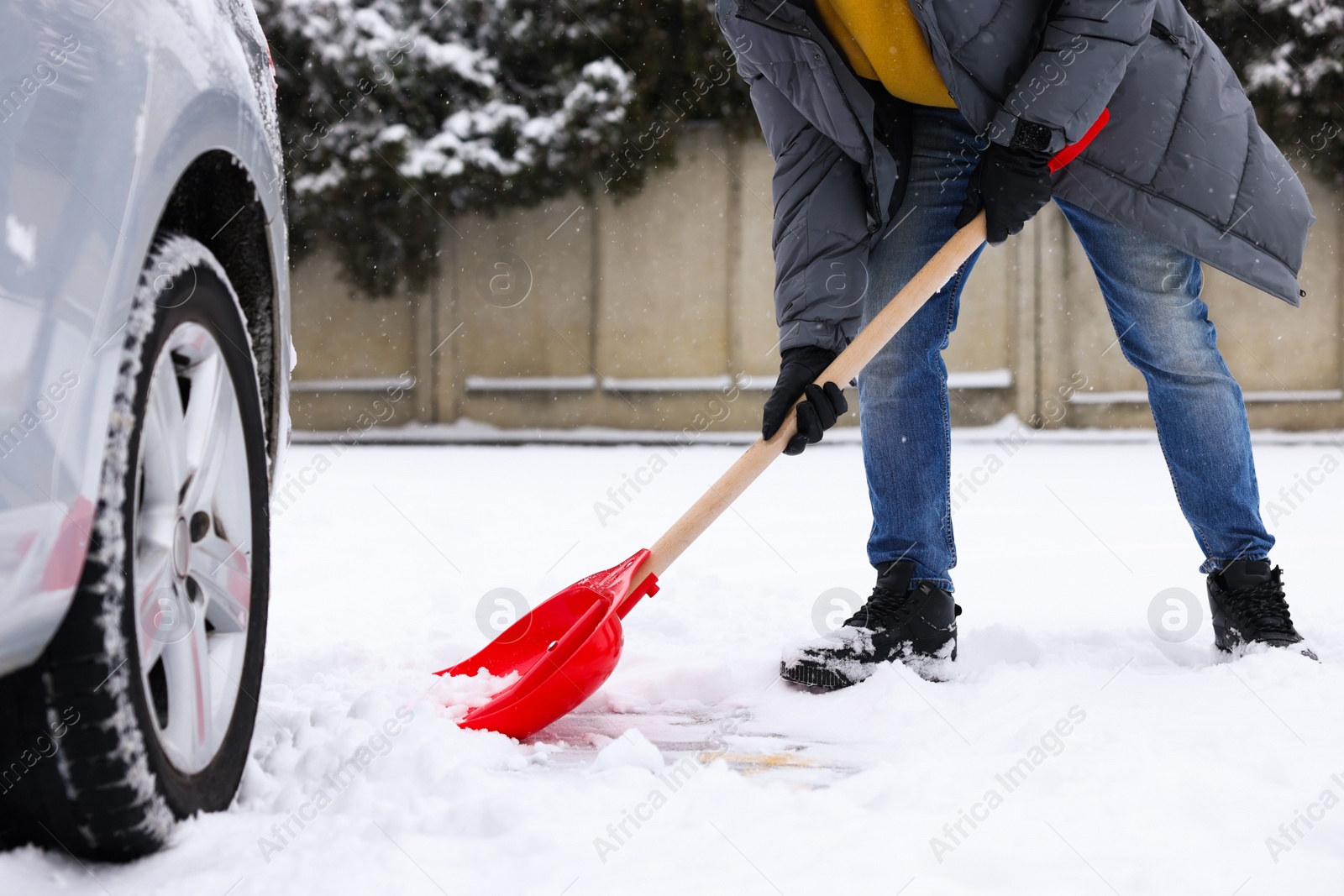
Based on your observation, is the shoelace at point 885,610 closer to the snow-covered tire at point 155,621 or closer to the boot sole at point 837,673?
the boot sole at point 837,673

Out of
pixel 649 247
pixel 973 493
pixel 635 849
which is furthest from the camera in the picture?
pixel 649 247

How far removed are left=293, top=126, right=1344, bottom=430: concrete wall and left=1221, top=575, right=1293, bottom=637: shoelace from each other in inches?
255

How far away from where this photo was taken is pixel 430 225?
9047mm

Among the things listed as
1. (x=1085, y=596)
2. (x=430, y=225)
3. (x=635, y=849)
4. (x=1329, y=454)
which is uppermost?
(x=430, y=225)

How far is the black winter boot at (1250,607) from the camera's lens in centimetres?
185

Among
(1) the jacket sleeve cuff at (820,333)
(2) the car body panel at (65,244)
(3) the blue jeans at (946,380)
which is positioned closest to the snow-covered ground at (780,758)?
(3) the blue jeans at (946,380)

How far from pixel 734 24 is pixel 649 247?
22.1 ft

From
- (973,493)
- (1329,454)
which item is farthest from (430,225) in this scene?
(1329,454)

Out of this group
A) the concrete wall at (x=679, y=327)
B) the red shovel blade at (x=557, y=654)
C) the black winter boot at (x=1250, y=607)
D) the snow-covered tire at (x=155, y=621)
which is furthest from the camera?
the concrete wall at (x=679, y=327)

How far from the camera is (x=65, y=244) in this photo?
0.85m

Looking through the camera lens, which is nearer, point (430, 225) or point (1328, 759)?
point (1328, 759)

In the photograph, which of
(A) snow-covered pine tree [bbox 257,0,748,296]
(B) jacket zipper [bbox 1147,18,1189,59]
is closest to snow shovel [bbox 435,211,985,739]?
(B) jacket zipper [bbox 1147,18,1189,59]

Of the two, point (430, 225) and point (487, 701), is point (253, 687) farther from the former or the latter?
point (430, 225)

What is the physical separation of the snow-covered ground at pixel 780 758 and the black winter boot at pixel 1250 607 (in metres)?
0.07
